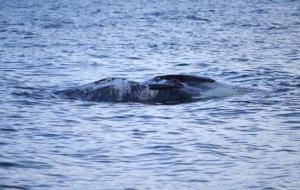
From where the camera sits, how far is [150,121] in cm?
1534

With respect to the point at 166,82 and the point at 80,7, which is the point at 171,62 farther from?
the point at 80,7

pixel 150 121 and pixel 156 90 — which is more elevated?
pixel 156 90

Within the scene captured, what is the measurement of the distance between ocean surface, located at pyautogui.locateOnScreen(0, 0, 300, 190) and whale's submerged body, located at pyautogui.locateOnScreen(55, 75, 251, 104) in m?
0.43

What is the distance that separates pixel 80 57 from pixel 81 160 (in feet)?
53.7

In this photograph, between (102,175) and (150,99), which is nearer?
(102,175)

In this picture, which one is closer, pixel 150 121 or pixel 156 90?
pixel 150 121

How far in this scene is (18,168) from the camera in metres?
11.6

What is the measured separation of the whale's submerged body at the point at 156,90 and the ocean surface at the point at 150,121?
430 millimetres

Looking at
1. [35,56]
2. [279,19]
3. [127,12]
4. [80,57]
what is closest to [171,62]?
[80,57]

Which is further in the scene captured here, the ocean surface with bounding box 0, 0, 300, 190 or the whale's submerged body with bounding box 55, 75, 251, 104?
the whale's submerged body with bounding box 55, 75, 251, 104

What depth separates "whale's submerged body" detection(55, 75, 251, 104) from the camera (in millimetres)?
17391

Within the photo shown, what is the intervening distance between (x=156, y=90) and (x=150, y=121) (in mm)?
2268

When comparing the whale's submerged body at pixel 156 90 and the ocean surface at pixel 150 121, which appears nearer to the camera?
the ocean surface at pixel 150 121

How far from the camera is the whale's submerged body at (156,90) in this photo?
1739 centimetres
